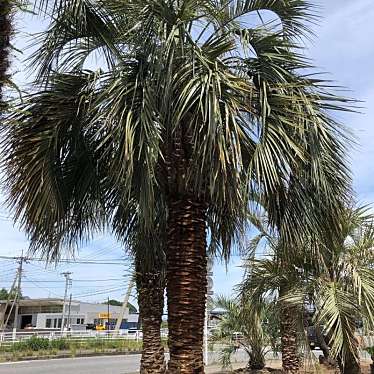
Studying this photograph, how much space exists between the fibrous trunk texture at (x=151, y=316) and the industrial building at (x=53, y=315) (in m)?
49.1

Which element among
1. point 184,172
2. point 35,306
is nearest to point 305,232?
point 184,172

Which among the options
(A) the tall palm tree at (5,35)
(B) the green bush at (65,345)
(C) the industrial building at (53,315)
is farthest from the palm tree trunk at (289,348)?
(C) the industrial building at (53,315)

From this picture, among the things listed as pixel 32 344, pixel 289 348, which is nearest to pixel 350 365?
pixel 289 348

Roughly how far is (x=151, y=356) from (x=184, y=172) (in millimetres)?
5105

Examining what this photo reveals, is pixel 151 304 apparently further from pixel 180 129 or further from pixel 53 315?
pixel 53 315

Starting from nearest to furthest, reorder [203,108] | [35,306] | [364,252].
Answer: [203,108] < [364,252] < [35,306]

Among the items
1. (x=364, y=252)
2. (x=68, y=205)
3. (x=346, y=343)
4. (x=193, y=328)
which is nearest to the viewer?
(x=193, y=328)

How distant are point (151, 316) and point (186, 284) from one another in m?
4.28

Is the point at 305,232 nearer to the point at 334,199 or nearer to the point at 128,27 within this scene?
the point at 334,199

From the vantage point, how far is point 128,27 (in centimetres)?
636

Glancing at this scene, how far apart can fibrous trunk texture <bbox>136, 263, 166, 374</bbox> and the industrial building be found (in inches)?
1931

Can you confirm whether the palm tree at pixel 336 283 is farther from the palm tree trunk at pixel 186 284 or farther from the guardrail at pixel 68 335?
the guardrail at pixel 68 335

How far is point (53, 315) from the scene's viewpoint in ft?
211

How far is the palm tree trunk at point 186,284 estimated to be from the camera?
6.15 metres
